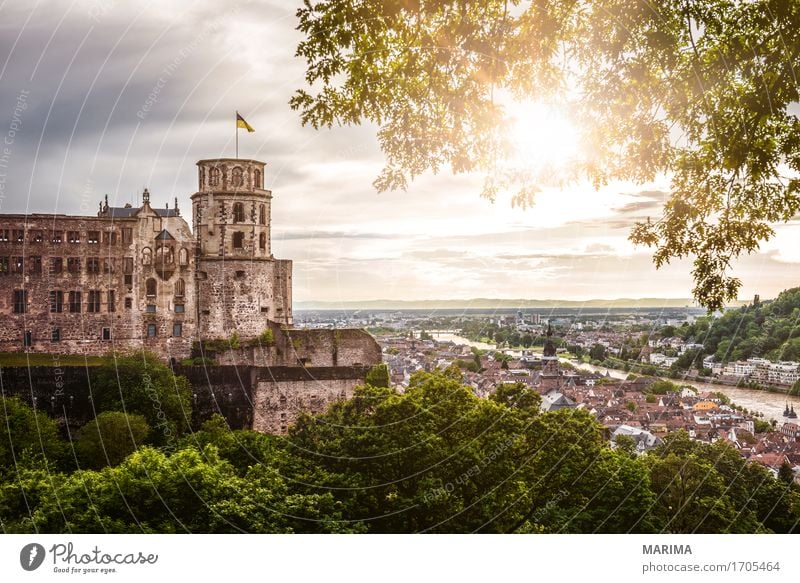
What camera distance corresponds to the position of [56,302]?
14203 millimetres

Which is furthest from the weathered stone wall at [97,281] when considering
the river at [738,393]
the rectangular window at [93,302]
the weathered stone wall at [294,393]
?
the river at [738,393]

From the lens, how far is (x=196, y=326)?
15703 mm

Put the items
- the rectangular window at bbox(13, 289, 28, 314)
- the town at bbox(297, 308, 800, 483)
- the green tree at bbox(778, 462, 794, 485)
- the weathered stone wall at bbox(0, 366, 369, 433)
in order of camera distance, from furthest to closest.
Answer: the rectangular window at bbox(13, 289, 28, 314) < the weathered stone wall at bbox(0, 366, 369, 433) < the green tree at bbox(778, 462, 794, 485) < the town at bbox(297, 308, 800, 483)

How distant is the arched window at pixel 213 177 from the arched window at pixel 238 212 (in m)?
0.96

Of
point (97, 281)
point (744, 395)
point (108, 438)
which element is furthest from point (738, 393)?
point (97, 281)

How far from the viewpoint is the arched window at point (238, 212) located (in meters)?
14.8

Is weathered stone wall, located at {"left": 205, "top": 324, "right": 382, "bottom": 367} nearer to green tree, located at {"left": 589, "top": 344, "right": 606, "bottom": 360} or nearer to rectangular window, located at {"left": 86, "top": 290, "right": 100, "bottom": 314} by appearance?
rectangular window, located at {"left": 86, "top": 290, "right": 100, "bottom": 314}

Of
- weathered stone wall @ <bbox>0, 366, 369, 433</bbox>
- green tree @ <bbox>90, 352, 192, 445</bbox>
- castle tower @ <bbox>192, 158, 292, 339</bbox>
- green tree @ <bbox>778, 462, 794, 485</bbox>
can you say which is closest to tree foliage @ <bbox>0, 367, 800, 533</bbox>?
green tree @ <bbox>778, 462, 794, 485</bbox>

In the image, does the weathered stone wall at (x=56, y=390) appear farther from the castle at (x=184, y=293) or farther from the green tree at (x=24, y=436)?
the castle at (x=184, y=293)

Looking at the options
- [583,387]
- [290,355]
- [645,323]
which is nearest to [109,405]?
[290,355]

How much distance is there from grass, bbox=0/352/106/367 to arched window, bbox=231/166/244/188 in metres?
3.63

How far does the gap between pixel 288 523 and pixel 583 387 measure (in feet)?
11.2

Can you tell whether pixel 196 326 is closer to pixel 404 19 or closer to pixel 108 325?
pixel 108 325
